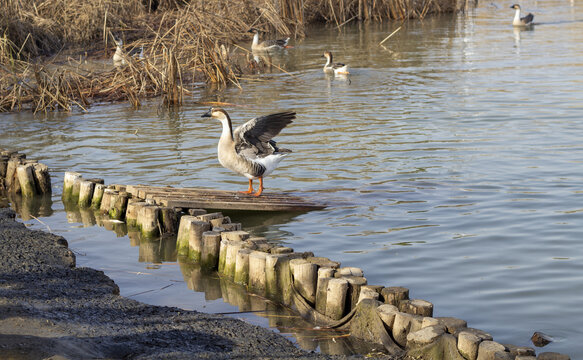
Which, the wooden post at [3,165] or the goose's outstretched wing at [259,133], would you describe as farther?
the wooden post at [3,165]

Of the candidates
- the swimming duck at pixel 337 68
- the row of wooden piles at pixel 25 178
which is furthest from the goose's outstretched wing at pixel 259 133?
the swimming duck at pixel 337 68

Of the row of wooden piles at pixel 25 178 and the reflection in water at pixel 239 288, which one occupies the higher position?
the row of wooden piles at pixel 25 178

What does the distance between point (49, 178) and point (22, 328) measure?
20.4ft

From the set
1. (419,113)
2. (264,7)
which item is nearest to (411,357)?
(419,113)

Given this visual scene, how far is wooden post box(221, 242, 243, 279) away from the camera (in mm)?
7459

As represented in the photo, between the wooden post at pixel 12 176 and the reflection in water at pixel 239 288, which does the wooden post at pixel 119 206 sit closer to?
the reflection in water at pixel 239 288

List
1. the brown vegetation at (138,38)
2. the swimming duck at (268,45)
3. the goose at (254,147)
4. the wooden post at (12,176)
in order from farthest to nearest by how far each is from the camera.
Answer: the swimming duck at (268,45) < the brown vegetation at (138,38) < the wooden post at (12,176) < the goose at (254,147)

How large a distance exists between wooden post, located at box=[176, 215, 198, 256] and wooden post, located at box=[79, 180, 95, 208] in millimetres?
2368

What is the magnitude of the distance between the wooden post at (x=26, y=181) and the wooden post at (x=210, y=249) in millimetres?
4303

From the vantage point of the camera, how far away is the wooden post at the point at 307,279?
21.7 ft

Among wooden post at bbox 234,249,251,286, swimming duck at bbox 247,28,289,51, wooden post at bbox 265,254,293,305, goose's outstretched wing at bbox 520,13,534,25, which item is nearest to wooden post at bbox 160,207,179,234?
wooden post at bbox 234,249,251,286

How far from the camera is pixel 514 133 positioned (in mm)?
13719

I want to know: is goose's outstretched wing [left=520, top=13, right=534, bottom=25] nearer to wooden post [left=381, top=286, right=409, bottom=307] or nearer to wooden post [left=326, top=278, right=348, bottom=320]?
wooden post [left=326, top=278, right=348, bottom=320]

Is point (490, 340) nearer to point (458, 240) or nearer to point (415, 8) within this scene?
point (458, 240)
